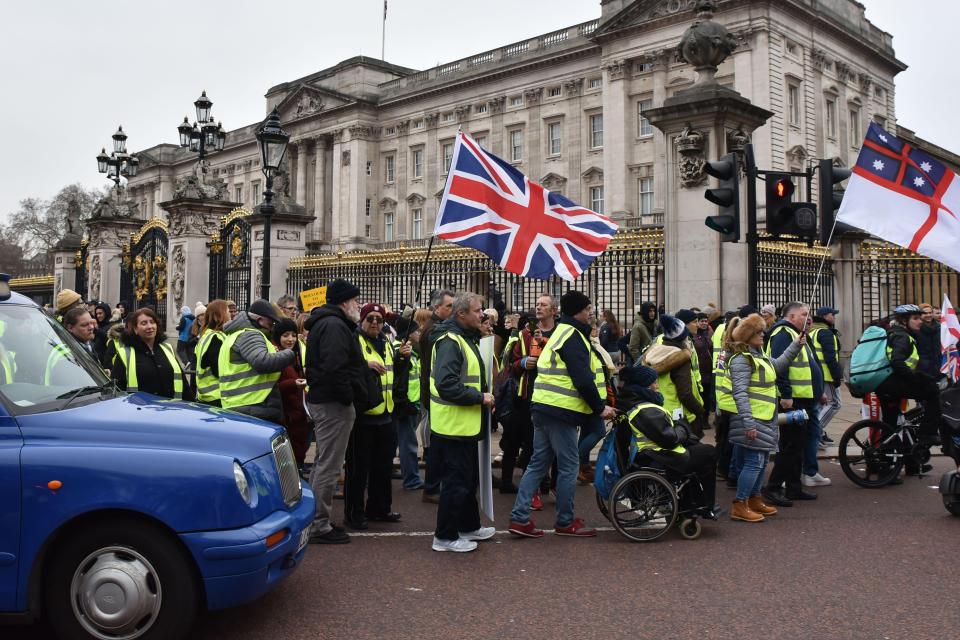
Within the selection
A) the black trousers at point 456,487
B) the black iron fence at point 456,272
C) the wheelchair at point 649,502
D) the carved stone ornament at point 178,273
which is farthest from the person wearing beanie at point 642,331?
the carved stone ornament at point 178,273

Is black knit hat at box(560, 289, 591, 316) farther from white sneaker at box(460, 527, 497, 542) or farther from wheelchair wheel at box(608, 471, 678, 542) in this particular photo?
white sneaker at box(460, 527, 497, 542)

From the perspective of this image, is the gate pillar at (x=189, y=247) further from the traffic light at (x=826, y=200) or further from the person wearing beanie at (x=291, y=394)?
the traffic light at (x=826, y=200)

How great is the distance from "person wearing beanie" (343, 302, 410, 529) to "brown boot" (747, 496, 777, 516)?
123 inches

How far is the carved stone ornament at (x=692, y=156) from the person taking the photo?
40.4 feet

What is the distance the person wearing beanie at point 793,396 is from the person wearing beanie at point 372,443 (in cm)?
361

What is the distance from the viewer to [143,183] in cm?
9362

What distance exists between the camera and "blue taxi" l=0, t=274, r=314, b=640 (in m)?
4.07

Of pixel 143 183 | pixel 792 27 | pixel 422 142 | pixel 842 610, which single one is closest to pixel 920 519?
pixel 842 610

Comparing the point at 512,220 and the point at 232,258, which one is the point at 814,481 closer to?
the point at 512,220

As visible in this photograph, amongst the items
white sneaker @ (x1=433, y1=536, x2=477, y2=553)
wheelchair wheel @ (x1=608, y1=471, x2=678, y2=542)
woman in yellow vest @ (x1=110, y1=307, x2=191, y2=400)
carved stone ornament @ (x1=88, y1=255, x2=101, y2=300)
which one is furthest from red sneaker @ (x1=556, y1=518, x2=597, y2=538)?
carved stone ornament @ (x1=88, y1=255, x2=101, y2=300)

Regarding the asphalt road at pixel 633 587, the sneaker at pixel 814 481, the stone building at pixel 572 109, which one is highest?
the stone building at pixel 572 109

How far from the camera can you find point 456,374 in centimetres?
644

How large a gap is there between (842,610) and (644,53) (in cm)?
4705

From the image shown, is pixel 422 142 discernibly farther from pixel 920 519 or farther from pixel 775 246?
pixel 920 519
